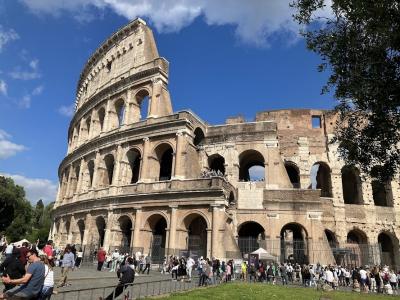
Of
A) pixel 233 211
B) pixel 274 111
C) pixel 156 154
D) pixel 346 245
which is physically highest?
pixel 274 111

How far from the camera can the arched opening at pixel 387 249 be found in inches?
983

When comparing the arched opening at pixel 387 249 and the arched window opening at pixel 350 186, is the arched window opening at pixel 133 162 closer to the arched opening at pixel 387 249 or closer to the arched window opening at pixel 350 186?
the arched window opening at pixel 350 186

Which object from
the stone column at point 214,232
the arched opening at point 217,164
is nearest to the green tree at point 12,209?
the arched opening at point 217,164

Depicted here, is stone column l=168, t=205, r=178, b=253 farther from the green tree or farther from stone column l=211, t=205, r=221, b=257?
the green tree

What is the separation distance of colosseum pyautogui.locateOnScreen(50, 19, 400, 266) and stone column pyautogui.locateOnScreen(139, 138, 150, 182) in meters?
0.07

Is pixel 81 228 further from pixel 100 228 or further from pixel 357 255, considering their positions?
pixel 357 255

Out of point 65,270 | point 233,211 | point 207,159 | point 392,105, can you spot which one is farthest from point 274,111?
point 65,270

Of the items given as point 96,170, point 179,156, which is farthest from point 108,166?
point 179,156

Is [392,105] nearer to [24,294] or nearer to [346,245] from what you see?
[24,294]

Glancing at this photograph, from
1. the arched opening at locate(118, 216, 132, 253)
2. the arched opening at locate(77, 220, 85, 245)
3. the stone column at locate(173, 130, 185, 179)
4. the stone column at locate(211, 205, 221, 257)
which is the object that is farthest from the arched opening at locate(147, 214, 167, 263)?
the arched opening at locate(77, 220, 85, 245)

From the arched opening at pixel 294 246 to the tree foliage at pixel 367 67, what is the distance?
461 inches

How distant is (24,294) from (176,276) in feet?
36.2

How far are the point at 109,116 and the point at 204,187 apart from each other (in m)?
11.9

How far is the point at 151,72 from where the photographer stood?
2553cm
